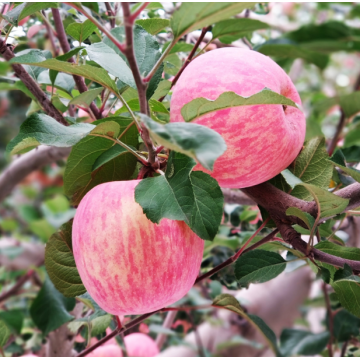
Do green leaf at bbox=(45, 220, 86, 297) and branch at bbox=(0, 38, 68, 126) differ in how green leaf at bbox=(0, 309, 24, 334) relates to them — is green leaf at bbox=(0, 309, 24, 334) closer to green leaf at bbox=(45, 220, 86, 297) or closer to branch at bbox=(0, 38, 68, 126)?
green leaf at bbox=(45, 220, 86, 297)

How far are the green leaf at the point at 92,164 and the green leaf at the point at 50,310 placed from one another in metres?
0.30

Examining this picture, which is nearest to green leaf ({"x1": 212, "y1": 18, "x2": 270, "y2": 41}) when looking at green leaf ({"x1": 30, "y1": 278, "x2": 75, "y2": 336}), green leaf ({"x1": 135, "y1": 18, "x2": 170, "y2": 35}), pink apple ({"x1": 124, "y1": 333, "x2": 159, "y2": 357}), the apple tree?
the apple tree

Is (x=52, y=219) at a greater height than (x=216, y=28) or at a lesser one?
lesser

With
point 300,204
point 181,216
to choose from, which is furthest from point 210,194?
point 300,204

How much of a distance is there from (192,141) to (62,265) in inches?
14.7

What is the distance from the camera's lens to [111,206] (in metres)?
0.42

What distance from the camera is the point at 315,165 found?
54 centimetres

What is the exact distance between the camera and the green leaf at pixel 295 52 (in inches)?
7.6

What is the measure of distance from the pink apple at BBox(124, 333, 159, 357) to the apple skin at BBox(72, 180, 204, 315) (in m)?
0.52

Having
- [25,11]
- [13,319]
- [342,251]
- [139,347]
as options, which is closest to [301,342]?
[139,347]

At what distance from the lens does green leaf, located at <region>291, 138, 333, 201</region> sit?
54 centimetres

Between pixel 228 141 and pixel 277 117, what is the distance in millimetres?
67

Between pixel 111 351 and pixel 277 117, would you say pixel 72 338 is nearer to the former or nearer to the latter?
pixel 111 351

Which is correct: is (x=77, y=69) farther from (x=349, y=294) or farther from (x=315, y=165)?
(x=349, y=294)
